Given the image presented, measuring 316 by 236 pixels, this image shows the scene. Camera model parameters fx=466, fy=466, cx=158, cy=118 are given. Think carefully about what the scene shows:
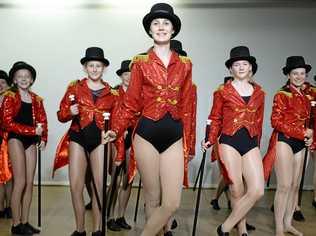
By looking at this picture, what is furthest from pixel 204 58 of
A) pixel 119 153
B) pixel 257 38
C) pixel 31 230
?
pixel 31 230

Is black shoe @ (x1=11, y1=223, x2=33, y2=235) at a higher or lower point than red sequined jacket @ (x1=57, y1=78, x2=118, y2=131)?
lower

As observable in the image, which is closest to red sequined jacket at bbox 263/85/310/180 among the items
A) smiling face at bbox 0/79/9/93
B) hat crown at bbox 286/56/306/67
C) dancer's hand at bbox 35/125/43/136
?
hat crown at bbox 286/56/306/67

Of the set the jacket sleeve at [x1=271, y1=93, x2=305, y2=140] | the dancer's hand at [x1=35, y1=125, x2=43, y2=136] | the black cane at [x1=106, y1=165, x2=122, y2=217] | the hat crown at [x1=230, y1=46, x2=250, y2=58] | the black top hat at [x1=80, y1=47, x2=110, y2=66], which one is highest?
the hat crown at [x1=230, y1=46, x2=250, y2=58]

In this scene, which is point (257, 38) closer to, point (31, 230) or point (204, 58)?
point (204, 58)

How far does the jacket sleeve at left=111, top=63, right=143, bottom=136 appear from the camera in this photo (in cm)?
296

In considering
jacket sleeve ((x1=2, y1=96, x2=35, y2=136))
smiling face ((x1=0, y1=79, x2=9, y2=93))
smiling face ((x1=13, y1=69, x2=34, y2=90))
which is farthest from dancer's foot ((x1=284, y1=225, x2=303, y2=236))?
smiling face ((x1=0, y1=79, x2=9, y2=93))

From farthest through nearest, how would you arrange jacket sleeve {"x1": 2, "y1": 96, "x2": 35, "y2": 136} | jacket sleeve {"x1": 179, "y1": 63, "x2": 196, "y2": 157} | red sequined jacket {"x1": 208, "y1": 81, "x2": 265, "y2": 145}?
jacket sleeve {"x1": 2, "y1": 96, "x2": 35, "y2": 136} → red sequined jacket {"x1": 208, "y1": 81, "x2": 265, "y2": 145} → jacket sleeve {"x1": 179, "y1": 63, "x2": 196, "y2": 157}

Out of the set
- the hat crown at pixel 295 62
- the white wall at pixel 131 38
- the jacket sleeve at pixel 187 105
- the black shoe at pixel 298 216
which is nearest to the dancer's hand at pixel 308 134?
the hat crown at pixel 295 62

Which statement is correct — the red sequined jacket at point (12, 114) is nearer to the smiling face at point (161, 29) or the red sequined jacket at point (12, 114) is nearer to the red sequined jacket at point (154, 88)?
the red sequined jacket at point (154, 88)

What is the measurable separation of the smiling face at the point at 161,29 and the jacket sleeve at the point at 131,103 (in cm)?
22

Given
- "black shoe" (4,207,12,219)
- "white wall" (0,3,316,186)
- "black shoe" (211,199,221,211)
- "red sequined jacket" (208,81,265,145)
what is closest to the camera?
"red sequined jacket" (208,81,265,145)

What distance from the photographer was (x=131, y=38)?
6.49 m

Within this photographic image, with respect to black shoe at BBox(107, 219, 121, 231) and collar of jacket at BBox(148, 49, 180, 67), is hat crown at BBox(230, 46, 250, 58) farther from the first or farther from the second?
black shoe at BBox(107, 219, 121, 231)

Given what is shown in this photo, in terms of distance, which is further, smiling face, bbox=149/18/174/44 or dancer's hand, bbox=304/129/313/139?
dancer's hand, bbox=304/129/313/139
